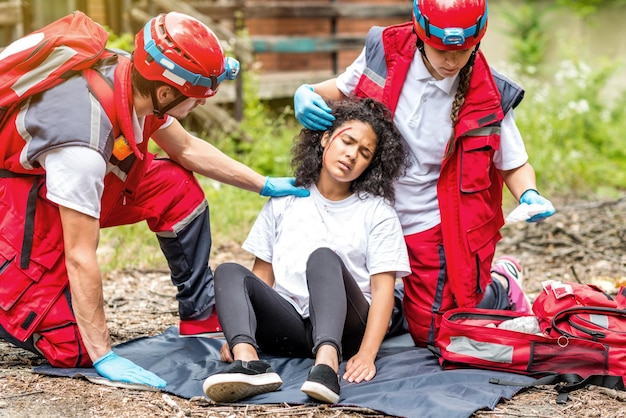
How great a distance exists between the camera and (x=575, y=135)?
8.78 metres

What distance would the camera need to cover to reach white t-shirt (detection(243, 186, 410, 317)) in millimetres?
3465

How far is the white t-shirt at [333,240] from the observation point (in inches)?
136

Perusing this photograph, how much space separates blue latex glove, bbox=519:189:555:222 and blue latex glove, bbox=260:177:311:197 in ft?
2.97

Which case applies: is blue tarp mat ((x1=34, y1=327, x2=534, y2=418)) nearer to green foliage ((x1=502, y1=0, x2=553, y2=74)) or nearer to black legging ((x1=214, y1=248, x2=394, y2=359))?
black legging ((x1=214, y1=248, x2=394, y2=359))

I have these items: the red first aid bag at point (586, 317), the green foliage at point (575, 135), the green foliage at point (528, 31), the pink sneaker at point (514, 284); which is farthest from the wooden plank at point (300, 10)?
the red first aid bag at point (586, 317)

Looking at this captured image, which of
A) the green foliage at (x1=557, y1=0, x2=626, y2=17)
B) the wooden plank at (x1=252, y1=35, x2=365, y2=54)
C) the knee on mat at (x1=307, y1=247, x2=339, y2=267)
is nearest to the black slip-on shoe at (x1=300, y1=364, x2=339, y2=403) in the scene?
the knee on mat at (x1=307, y1=247, x2=339, y2=267)

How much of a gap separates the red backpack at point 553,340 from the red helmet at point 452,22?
1.04m

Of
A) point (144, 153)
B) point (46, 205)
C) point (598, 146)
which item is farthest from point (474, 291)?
point (598, 146)

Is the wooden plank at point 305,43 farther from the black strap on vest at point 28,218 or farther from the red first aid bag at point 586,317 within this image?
the red first aid bag at point 586,317

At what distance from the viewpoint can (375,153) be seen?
358cm

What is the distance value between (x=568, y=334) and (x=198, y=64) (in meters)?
1.69

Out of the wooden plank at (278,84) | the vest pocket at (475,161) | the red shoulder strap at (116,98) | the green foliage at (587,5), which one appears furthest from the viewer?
the green foliage at (587,5)

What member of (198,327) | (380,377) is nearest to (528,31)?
(198,327)

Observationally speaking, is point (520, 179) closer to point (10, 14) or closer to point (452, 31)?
point (452, 31)
